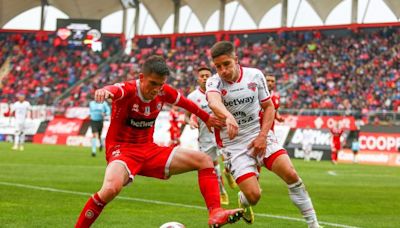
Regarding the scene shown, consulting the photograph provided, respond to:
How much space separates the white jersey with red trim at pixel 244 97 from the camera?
970cm

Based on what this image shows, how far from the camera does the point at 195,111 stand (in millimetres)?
9734

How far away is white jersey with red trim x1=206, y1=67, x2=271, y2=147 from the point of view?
9703mm

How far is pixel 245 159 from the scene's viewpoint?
982 cm

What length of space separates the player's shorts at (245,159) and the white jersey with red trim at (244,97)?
0.10m

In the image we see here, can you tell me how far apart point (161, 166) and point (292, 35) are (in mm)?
52711

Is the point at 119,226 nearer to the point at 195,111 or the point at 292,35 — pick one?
the point at 195,111

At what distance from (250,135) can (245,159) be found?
305 mm

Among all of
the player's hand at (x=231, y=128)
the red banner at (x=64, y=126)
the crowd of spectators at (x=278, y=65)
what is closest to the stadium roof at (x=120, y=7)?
the crowd of spectators at (x=278, y=65)

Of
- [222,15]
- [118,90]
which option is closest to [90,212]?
[118,90]

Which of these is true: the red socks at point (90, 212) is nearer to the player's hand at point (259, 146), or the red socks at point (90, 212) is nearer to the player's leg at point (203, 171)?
the player's leg at point (203, 171)

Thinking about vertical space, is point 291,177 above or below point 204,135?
above

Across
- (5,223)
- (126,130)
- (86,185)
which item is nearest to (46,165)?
(86,185)

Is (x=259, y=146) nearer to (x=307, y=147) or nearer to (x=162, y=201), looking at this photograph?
(x=162, y=201)

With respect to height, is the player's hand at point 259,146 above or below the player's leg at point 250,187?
above
